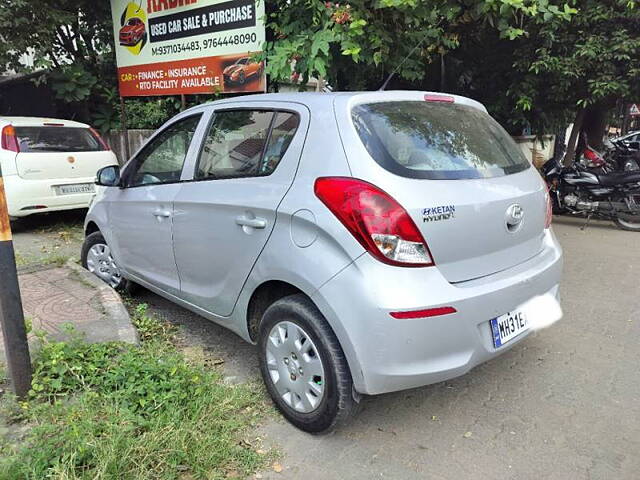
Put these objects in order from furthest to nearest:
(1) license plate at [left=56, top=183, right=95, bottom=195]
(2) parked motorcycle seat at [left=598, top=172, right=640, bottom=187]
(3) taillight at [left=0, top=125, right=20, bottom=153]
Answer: (2) parked motorcycle seat at [left=598, top=172, right=640, bottom=187], (1) license plate at [left=56, top=183, right=95, bottom=195], (3) taillight at [left=0, top=125, right=20, bottom=153]

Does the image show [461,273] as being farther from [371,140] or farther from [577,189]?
[577,189]

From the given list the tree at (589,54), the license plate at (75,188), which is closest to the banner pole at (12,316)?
the license plate at (75,188)

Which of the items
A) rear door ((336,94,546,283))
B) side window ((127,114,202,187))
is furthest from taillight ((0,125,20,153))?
rear door ((336,94,546,283))

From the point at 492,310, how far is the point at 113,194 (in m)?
3.04

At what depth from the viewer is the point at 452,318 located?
231 cm

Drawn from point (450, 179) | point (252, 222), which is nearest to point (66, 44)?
point (252, 222)

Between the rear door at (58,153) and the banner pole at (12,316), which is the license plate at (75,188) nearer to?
the rear door at (58,153)

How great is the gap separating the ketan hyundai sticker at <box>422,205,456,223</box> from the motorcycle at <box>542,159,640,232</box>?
234 inches

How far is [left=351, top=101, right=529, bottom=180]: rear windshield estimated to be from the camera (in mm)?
2453

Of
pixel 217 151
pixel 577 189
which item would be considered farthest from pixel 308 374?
pixel 577 189

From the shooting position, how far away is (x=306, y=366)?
2.55 m

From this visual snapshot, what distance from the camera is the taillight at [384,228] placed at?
2.27 m

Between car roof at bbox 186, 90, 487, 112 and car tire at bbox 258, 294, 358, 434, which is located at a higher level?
car roof at bbox 186, 90, 487, 112

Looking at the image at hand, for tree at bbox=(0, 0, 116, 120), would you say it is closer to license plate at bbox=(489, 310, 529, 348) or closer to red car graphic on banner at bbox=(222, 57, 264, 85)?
red car graphic on banner at bbox=(222, 57, 264, 85)
